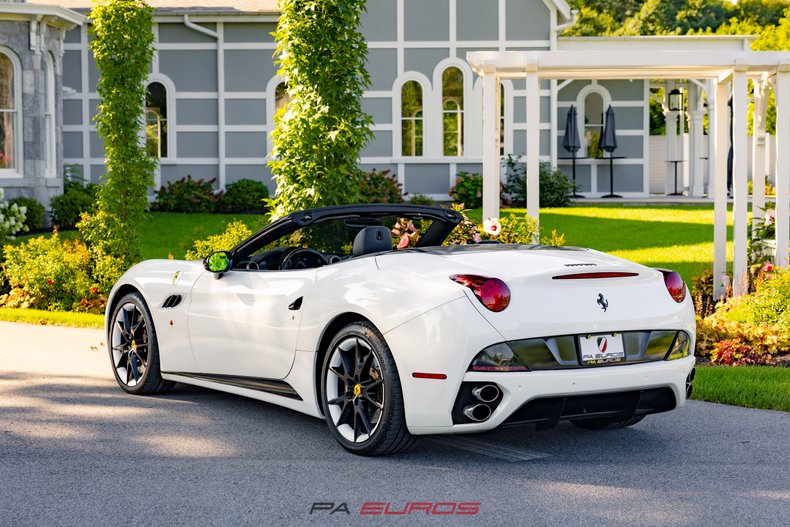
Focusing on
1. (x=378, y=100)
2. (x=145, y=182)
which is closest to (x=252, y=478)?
(x=145, y=182)

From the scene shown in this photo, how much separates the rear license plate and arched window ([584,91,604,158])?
2485 centimetres

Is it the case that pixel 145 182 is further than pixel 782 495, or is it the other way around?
pixel 145 182

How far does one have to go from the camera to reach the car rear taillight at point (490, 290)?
5891 millimetres

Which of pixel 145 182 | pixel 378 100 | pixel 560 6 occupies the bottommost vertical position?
pixel 145 182

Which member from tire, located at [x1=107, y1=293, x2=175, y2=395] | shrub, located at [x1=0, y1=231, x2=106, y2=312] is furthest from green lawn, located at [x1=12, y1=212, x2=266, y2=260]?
tire, located at [x1=107, y1=293, x2=175, y2=395]

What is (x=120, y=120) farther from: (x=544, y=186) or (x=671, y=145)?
(x=671, y=145)

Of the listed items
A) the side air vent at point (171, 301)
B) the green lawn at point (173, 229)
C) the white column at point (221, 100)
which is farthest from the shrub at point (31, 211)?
the side air vent at point (171, 301)

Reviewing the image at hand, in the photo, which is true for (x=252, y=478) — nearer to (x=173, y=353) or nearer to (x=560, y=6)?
(x=173, y=353)

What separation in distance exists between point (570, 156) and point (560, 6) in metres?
4.17

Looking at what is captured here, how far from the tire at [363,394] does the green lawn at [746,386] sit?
292 cm

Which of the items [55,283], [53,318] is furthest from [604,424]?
[55,283]

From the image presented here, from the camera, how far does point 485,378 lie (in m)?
5.82

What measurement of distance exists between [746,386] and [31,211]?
16.8m

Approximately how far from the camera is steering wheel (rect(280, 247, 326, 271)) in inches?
296
